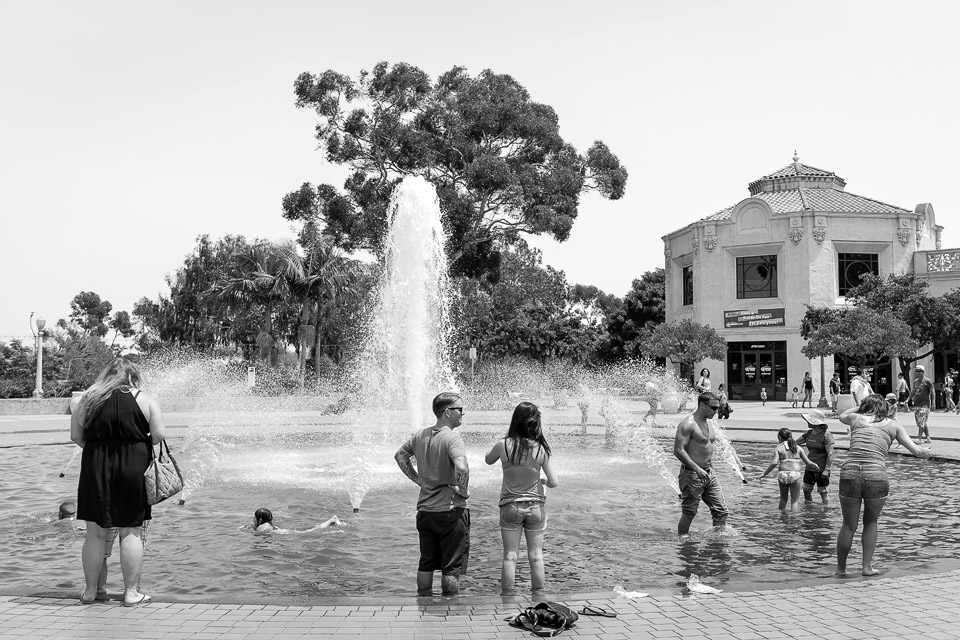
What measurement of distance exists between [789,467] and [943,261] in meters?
39.1

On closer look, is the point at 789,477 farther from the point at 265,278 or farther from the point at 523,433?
the point at 265,278

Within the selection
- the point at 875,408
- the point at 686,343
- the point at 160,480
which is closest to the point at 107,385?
the point at 160,480

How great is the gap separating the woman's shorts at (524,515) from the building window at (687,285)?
146ft

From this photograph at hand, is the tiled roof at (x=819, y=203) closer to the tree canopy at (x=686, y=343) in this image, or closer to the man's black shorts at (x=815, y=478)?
the tree canopy at (x=686, y=343)

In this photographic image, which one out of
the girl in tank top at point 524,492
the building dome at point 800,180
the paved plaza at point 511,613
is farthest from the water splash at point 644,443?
the building dome at point 800,180

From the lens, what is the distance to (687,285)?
49.3 metres

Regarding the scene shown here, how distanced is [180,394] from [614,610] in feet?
112

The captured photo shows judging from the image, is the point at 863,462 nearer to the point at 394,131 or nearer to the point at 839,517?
the point at 839,517

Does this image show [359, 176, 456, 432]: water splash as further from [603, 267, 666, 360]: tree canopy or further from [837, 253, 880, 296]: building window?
[603, 267, 666, 360]: tree canopy

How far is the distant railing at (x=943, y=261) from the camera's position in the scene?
4225 cm

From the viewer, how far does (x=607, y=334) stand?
69.9 metres

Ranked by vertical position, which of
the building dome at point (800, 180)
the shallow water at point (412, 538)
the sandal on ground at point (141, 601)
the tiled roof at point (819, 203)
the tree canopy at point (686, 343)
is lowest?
the shallow water at point (412, 538)

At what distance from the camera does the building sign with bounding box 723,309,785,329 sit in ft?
144

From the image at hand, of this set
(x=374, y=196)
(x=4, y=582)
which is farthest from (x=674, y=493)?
(x=374, y=196)
